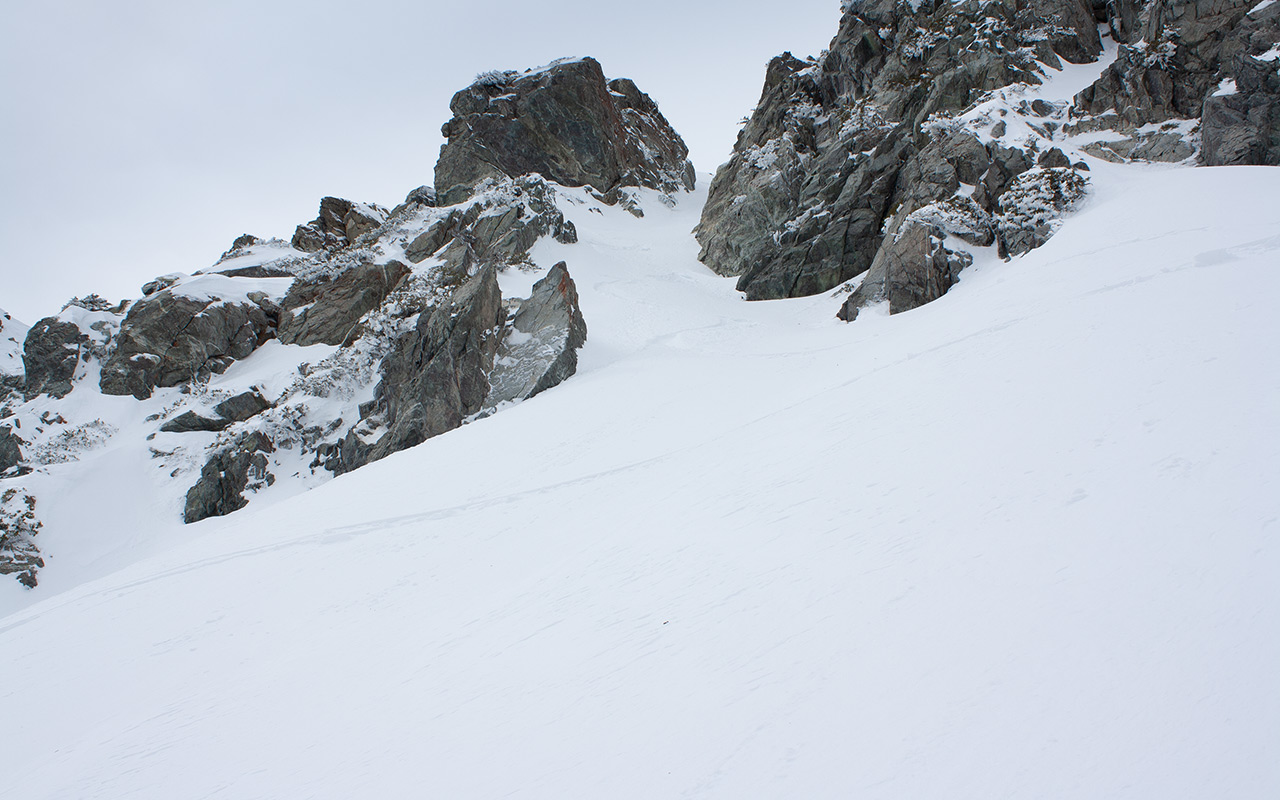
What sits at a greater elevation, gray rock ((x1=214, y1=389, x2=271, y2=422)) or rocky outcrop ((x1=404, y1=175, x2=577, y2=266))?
rocky outcrop ((x1=404, y1=175, x2=577, y2=266))

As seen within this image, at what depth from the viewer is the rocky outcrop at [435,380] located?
16484 millimetres

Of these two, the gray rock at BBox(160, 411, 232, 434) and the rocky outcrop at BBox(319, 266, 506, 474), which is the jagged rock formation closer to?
the rocky outcrop at BBox(319, 266, 506, 474)

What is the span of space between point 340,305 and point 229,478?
9.09 m

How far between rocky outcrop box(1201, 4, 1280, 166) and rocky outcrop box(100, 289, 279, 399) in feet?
112

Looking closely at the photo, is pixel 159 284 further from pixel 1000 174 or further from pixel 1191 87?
pixel 1191 87

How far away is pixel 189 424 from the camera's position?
2072 centimetres

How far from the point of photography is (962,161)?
57.2 feet

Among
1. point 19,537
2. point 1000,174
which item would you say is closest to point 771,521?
point 1000,174

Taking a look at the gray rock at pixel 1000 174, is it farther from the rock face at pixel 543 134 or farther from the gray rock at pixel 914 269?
the rock face at pixel 543 134

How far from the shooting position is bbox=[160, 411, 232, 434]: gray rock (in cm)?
2069

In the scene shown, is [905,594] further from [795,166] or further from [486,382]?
[795,166]

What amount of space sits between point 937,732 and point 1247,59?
22.2m

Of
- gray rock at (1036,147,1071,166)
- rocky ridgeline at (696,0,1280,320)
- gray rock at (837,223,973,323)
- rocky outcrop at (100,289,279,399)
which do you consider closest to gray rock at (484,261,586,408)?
rocky ridgeline at (696,0,1280,320)

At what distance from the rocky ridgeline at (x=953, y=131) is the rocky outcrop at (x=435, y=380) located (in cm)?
1122
